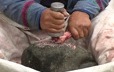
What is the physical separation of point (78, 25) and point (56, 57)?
0.13 meters

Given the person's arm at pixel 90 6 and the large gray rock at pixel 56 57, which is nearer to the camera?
the large gray rock at pixel 56 57

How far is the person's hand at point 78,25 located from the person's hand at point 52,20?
0.21 ft

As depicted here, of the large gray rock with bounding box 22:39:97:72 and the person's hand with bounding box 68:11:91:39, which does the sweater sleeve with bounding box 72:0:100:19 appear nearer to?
the person's hand with bounding box 68:11:91:39

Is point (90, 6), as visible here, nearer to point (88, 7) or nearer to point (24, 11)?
point (88, 7)

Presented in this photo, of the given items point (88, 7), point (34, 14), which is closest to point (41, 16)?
point (34, 14)

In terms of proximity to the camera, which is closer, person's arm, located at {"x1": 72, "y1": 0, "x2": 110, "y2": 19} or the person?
the person

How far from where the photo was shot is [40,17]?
0.75m

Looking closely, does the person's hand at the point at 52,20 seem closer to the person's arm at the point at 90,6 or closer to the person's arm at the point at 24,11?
the person's arm at the point at 24,11

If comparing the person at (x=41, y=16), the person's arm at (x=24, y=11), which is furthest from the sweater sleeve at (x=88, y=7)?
the person's arm at (x=24, y=11)

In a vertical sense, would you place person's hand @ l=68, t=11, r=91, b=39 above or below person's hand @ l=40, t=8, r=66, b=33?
below

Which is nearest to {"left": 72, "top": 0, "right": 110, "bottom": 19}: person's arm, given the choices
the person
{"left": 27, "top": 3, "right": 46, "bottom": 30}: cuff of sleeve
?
the person

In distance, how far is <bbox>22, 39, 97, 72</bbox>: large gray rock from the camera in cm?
69

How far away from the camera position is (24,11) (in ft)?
2.56

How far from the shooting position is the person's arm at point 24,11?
77cm
